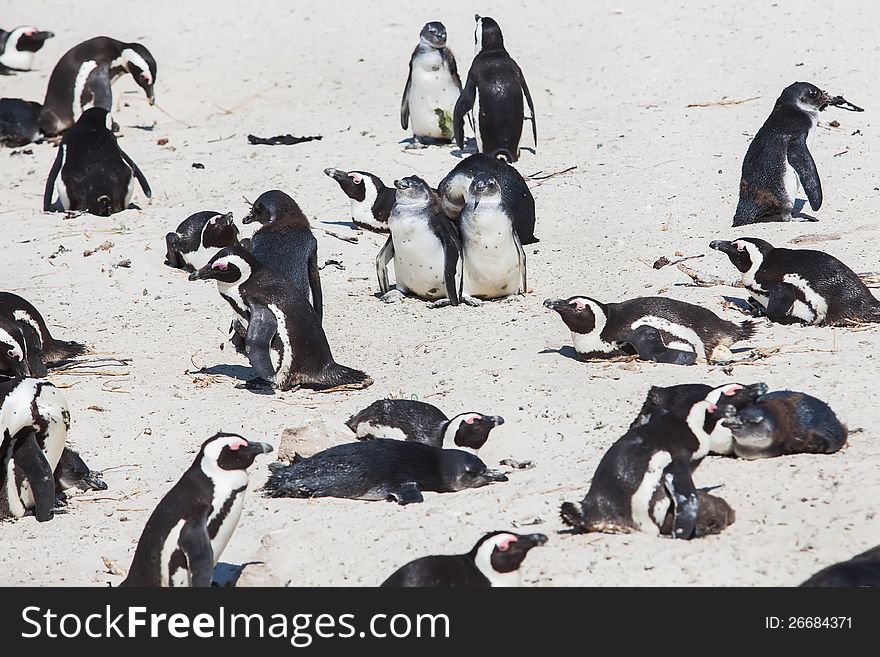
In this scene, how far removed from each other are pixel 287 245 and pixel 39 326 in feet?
5.40

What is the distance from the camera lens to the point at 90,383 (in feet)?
24.7

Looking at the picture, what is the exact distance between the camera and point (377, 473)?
19.0 feet

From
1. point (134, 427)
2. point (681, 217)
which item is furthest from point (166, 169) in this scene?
point (134, 427)

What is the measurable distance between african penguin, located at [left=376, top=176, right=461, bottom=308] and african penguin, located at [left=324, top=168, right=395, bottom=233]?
1387 mm

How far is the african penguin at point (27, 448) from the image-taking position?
19.5 feet

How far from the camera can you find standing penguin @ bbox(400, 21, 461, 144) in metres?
12.6

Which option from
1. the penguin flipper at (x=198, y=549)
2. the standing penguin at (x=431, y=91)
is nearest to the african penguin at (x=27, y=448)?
the penguin flipper at (x=198, y=549)

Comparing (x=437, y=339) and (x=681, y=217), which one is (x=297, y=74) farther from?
(x=437, y=339)

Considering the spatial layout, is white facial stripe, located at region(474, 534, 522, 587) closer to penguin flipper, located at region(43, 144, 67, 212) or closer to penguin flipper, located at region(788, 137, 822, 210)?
penguin flipper, located at region(788, 137, 822, 210)

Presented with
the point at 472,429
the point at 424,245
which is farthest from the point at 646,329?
the point at 424,245

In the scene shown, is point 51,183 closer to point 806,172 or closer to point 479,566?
point 806,172

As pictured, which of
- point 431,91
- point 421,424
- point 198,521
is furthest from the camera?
point 431,91

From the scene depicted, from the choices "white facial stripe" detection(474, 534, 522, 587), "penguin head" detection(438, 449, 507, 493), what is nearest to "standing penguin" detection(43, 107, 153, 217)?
"penguin head" detection(438, 449, 507, 493)

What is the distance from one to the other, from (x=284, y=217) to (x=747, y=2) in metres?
8.67
